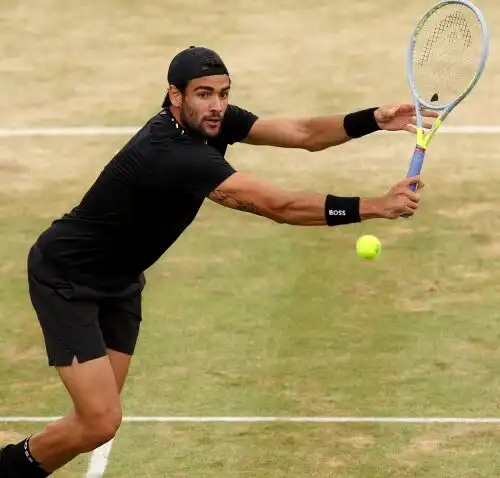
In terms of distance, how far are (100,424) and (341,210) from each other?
5.99ft

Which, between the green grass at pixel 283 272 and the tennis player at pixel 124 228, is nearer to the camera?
the tennis player at pixel 124 228

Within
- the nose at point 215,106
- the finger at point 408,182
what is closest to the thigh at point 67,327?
the nose at point 215,106

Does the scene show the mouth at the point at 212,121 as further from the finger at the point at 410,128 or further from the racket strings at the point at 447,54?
the racket strings at the point at 447,54

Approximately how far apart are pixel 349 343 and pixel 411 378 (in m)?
0.75

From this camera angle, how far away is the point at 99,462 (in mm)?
9531

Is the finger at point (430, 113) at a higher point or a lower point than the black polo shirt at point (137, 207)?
higher

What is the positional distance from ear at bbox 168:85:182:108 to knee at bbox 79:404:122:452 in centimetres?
174

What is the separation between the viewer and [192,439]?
9.81 meters

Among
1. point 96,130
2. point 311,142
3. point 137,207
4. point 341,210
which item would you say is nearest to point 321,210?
point 341,210

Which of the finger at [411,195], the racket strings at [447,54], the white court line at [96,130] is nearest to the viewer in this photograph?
the finger at [411,195]

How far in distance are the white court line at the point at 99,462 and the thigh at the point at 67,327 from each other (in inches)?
43.9

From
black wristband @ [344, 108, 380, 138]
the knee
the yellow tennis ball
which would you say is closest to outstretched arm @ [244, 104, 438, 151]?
black wristband @ [344, 108, 380, 138]

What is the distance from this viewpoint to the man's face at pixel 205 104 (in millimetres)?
8297

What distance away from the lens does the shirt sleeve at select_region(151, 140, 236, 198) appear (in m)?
8.12
